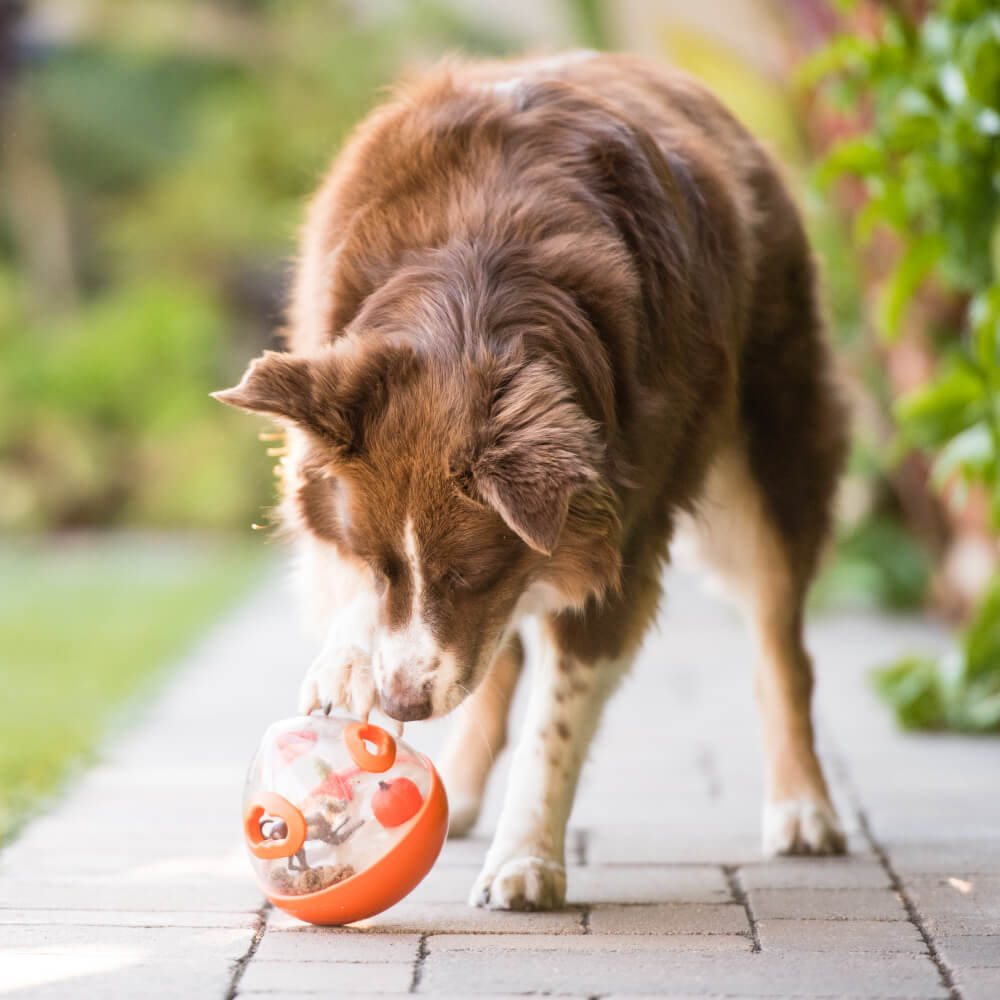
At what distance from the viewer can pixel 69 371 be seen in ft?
37.2

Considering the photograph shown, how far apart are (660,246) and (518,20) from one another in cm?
1137

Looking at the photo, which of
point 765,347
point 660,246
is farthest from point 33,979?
point 765,347

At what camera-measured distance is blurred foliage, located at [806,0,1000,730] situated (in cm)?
379

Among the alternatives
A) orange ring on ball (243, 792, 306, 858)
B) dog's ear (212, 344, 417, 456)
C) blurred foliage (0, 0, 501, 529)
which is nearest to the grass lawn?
blurred foliage (0, 0, 501, 529)

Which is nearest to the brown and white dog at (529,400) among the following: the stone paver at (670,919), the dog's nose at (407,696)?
the dog's nose at (407,696)

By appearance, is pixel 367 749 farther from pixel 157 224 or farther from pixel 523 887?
pixel 157 224

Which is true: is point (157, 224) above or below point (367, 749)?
above

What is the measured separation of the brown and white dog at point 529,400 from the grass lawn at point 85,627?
1.28 m

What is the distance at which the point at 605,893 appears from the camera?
291 cm

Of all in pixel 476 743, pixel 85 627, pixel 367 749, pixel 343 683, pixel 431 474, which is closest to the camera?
pixel 431 474

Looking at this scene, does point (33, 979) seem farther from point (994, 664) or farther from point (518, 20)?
point (518, 20)

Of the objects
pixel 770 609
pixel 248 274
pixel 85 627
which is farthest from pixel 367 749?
pixel 248 274

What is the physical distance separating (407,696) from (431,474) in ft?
1.30

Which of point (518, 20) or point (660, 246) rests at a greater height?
point (518, 20)
